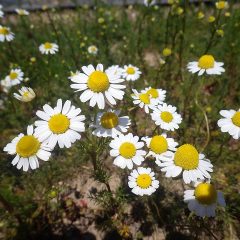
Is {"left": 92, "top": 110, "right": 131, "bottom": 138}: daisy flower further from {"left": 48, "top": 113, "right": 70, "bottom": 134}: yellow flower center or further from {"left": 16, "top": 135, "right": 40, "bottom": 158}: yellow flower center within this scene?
{"left": 16, "top": 135, "right": 40, "bottom": 158}: yellow flower center

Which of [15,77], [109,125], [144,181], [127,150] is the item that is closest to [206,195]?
[144,181]

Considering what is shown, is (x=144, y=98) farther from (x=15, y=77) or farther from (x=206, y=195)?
(x=15, y=77)

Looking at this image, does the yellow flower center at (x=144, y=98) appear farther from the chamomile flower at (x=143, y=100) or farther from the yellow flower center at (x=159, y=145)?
the yellow flower center at (x=159, y=145)

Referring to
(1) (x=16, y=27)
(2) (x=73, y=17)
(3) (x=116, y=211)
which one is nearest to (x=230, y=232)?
(3) (x=116, y=211)

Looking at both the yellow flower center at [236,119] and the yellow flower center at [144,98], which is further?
the yellow flower center at [144,98]

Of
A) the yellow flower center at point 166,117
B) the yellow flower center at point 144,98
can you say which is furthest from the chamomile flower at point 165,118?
the yellow flower center at point 144,98
